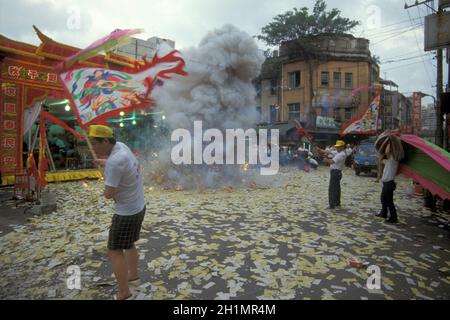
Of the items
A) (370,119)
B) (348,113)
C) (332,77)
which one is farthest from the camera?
(348,113)

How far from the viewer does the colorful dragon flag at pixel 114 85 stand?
29.7ft

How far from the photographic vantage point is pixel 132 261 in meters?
3.41

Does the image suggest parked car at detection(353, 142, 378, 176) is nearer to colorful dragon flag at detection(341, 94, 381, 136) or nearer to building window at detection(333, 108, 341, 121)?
colorful dragon flag at detection(341, 94, 381, 136)

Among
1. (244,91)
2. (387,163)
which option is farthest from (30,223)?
(244,91)

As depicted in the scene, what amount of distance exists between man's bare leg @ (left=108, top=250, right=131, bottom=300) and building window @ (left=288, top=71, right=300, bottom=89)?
30.7 m

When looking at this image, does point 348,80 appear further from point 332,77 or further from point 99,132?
point 99,132

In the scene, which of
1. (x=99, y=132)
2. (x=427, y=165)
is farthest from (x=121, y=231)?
(x=427, y=165)

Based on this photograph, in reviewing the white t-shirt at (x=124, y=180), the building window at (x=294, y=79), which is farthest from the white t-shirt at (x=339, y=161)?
the building window at (x=294, y=79)

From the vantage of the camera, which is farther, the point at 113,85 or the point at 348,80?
the point at 348,80

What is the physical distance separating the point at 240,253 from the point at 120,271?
81.0 inches

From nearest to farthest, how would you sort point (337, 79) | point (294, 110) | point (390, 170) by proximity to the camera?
point (390, 170), point (337, 79), point (294, 110)

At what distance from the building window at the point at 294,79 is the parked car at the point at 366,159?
15745 mm

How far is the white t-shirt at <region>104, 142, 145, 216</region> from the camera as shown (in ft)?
9.81
